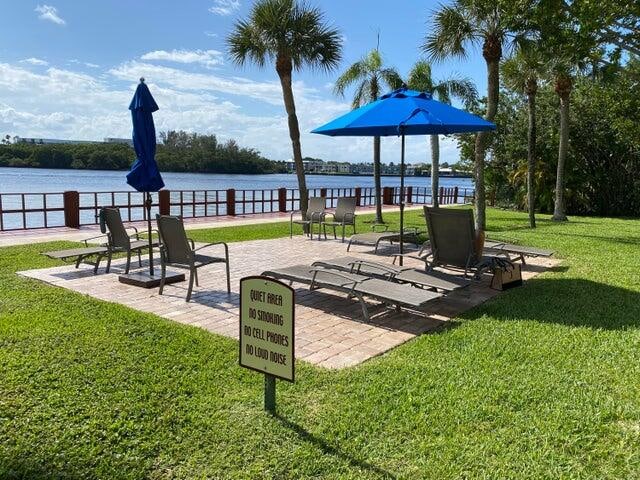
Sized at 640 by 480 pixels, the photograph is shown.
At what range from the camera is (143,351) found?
404cm

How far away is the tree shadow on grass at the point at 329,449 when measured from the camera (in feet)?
8.46

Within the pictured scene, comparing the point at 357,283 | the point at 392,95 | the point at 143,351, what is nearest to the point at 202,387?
the point at 143,351

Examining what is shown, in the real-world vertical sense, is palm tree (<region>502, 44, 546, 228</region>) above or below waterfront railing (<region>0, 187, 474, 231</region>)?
above

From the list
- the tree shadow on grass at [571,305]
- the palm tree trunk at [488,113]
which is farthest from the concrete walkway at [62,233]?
the tree shadow on grass at [571,305]

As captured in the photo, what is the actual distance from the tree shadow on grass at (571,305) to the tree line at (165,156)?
28.6m

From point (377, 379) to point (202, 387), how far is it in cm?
116

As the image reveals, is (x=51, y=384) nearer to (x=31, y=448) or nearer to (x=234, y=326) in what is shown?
(x=31, y=448)

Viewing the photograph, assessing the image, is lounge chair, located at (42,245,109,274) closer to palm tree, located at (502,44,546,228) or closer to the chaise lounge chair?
the chaise lounge chair

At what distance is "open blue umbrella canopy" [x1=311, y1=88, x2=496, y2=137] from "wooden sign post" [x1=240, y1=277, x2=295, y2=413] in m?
3.37

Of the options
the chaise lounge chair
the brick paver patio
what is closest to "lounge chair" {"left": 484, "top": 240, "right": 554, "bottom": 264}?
the brick paver patio

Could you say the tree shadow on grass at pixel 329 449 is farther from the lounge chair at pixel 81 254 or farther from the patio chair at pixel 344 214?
the patio chair at pixel 344 214

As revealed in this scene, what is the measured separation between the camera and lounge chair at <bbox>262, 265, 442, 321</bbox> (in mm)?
4903

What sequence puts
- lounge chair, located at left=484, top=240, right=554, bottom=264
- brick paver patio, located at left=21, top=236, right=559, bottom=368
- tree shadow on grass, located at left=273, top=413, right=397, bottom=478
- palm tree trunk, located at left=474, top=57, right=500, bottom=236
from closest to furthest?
tree shadow on grass, located at left=273, top=413, right=397, bottom=478, brick paver patio, located at left=21, top=236, right=559, bottom=368, lounge chair, located at left=484, top=240, right=554, bottom=264, palm tree trunk, located at left=474, top=57, right=500, bottom=236

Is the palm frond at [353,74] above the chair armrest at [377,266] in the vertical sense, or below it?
above
